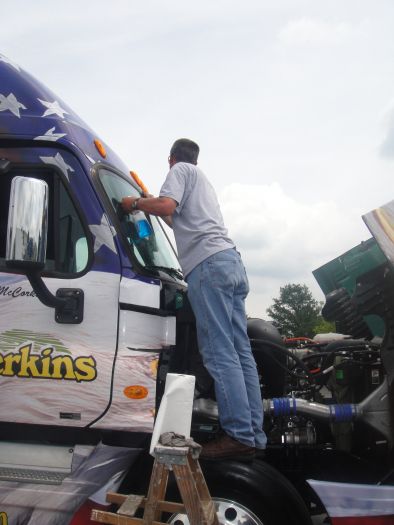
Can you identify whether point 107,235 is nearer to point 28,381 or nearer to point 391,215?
point 28,381

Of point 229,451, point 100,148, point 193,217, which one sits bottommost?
point 229,451

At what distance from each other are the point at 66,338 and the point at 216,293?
2.90 ft

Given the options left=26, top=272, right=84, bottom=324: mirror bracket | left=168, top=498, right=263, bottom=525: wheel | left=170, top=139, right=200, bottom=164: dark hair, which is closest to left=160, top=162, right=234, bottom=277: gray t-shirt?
left=170, top=139, right=200, bottom=164: dark hair

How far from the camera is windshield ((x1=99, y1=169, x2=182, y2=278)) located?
329 cm

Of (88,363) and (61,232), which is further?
(61,232)

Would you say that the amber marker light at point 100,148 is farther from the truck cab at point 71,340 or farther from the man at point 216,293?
the man at point 216,293

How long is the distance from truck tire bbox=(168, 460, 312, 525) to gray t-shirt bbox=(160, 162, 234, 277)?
46.0 inches

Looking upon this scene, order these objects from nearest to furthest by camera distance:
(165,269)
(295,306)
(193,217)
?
1. (193,217)
2. (165,269)
3. (295,306)

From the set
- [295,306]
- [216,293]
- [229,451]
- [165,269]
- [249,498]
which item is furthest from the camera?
[295,306]

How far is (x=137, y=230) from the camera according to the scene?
3.46 m

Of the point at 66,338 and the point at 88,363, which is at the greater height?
the point at 66,338

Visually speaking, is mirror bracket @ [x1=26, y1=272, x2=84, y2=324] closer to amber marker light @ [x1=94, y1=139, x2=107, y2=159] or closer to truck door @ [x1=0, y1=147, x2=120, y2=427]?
truck door @ [x1=0, y1=147, x2=120, y2=427]

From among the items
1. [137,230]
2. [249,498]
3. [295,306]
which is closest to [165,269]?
[137,230]

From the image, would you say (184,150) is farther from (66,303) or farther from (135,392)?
(135,392)
